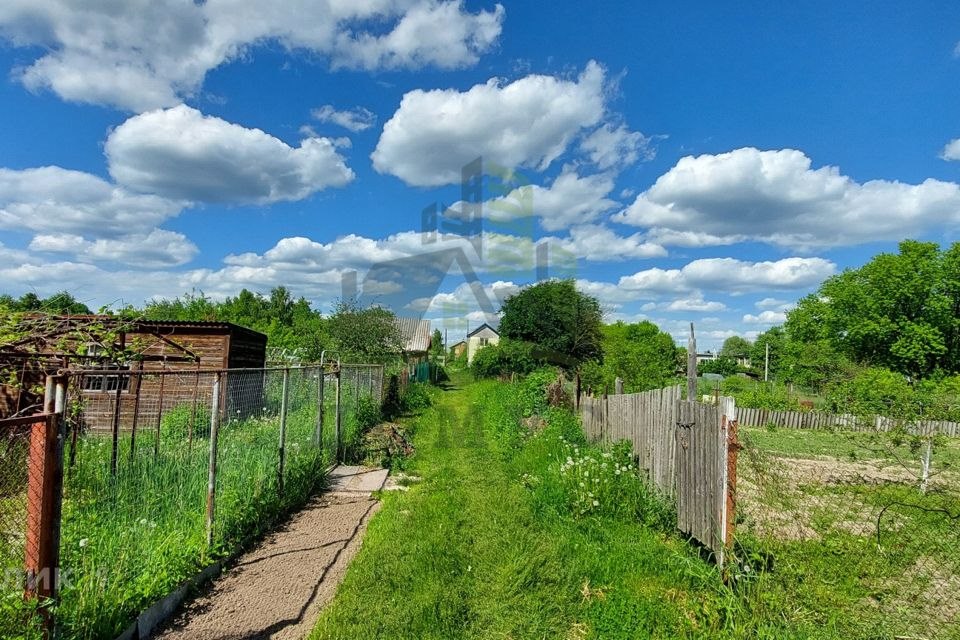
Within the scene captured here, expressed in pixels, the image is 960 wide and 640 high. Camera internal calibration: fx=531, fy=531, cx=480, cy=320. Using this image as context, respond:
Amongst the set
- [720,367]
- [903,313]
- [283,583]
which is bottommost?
[283,583]

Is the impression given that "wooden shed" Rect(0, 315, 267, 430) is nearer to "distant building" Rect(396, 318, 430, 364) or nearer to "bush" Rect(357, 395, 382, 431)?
"bush" Rect(357, 395, 382, 431)

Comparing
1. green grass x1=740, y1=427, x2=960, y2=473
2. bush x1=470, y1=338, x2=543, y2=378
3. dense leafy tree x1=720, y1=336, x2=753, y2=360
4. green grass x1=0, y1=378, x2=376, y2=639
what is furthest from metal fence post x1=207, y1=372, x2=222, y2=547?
dense leafy tree x1=720, y1=336, x2=753, y2=360

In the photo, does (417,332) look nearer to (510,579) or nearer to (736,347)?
(510,579)

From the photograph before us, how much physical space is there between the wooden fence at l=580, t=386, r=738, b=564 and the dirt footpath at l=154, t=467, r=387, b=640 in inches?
128

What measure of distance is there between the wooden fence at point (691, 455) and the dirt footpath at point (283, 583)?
325 cm

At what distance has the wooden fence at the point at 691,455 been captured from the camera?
13.9 ft

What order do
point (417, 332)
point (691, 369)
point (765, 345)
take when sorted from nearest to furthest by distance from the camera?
point (691, 369), point (417, 332), point (765, 345)

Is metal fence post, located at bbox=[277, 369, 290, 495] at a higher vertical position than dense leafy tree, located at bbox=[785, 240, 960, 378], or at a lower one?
lower

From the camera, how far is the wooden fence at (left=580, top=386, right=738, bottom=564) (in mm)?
4250

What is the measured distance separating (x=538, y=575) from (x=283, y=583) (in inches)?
85.3

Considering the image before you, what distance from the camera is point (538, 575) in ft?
14.7

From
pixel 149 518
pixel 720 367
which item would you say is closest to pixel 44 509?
pixel 149 518

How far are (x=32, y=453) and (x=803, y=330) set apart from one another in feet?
176

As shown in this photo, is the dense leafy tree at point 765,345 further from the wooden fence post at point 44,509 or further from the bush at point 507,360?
the wooden fence post at point 44,509
